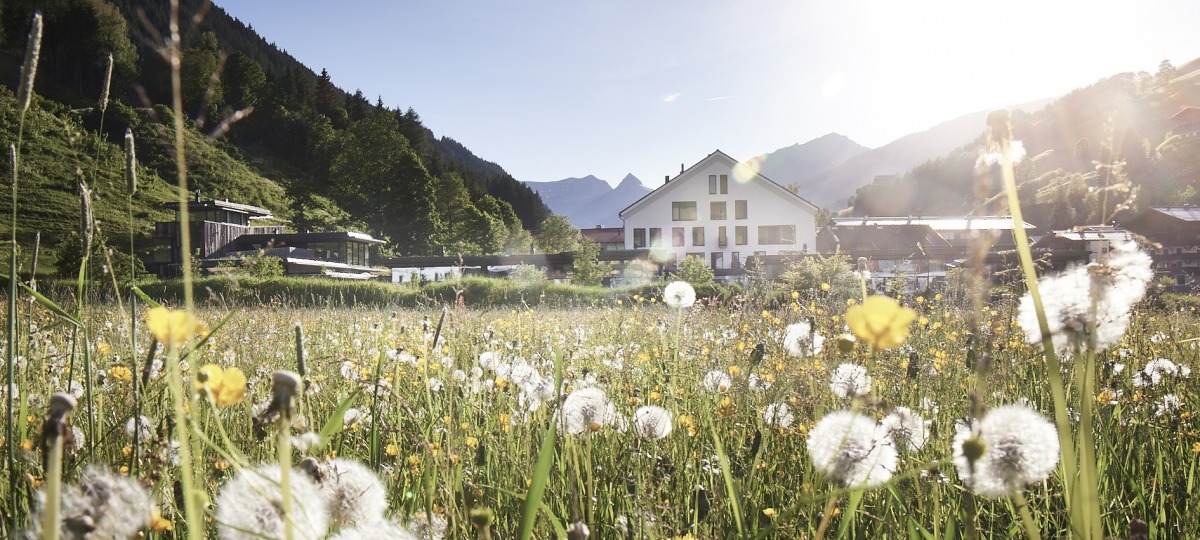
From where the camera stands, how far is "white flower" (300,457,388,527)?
1.02 m

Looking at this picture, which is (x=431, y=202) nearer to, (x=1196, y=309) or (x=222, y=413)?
(x=1196, y=309)

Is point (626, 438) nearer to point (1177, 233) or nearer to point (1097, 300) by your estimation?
point (1097, 300)

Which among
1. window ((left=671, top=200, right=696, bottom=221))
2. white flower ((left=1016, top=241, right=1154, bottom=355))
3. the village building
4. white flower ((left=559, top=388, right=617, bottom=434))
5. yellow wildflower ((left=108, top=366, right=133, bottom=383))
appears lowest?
white flower ((left=559, top=388, right=617, bottom=434))

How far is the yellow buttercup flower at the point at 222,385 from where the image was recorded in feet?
2.24

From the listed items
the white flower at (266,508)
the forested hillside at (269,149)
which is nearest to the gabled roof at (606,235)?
the forested hillside at (269,149)

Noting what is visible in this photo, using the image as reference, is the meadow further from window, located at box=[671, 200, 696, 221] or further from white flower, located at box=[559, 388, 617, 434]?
window, located at box=[671, 200, 696, 221]

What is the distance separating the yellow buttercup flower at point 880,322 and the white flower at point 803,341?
72.2 inches

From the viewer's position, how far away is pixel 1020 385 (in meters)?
3.12

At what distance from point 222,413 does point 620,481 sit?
4.92ft

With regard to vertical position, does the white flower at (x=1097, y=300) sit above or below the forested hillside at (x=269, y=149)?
below

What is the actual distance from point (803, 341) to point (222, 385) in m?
2.11

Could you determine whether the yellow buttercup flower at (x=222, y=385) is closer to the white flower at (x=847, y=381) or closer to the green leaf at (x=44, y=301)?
the green leaf at (x=44, y=301)

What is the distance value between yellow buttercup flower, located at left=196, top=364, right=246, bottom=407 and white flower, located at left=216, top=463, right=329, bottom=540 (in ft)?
0.61

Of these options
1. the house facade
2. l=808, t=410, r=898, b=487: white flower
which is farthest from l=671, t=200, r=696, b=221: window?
l=808, t=410, r=898, b=487: white flower
